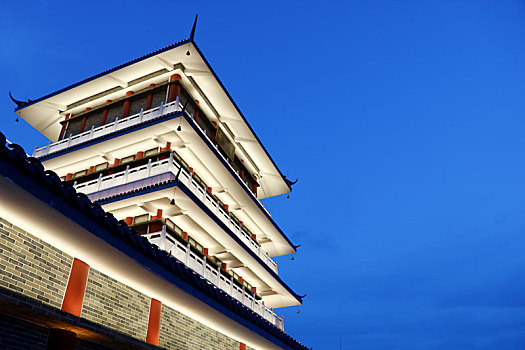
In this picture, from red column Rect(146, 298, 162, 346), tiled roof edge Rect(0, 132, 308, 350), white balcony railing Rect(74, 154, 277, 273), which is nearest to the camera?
tiled roof edge Rect(0, 132, 308, 350)

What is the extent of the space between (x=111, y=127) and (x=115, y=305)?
51.3 ft

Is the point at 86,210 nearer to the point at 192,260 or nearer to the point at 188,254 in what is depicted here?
the point at 188,254

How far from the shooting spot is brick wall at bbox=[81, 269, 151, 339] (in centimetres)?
997

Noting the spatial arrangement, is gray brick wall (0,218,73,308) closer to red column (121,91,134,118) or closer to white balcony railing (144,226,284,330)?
white balcony railing (144,226,284,330)

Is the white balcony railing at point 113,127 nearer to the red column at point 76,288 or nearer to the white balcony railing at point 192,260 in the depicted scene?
the white balcony railing at point 192,260

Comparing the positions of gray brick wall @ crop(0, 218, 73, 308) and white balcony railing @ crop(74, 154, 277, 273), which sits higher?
white balcony railing @ crop(74, 154, 277, 273)

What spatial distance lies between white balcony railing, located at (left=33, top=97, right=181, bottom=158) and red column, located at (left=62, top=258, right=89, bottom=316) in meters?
14.3

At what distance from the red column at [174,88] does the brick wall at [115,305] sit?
15.2m

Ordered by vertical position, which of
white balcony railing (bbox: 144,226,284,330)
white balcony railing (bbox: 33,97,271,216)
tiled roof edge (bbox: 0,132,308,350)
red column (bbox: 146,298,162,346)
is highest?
white balcony railing (bbox: 33,97,271,216)

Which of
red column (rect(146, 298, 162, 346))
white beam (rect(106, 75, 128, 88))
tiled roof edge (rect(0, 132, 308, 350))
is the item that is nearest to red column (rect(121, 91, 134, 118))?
white beam (rect(106, 75, 128, 88))

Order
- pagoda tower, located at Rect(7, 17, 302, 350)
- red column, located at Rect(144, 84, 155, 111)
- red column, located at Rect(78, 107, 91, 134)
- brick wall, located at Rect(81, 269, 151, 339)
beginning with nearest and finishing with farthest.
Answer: brick wall, located at Rect(81, 269, 151, 339), pagoda tower, located at Rect(7, 17, 302, 350), red column, located at Rect(144, 84, 155, 111), red column, located at Rect(78, 107, 91, 134)

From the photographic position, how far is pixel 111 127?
24156mm

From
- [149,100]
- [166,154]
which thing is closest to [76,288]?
[166,154]

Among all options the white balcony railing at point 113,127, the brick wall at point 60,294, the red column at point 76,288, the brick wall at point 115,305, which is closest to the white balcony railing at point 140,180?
the white balcony railing at point 113,127
